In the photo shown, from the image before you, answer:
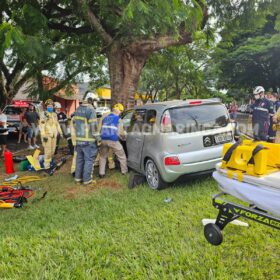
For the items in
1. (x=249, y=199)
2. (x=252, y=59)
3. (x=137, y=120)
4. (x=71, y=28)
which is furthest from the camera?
(x=252, y=59)

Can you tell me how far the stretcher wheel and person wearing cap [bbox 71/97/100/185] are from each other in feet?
11.8

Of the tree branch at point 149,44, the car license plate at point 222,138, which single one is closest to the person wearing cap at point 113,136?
the car license plate at point 222,138

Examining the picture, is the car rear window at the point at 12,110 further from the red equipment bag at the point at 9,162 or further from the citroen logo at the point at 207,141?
the citroen logo at the point at 207,141

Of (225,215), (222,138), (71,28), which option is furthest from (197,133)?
(71,28)

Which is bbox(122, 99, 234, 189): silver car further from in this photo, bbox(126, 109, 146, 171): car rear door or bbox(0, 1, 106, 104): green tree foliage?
bbox(0, 1, 106, 104): green tree foliage

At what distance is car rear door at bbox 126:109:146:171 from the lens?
19.1 feet

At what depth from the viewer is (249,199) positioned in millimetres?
2492

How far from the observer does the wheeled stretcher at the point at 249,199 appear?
91.4 inches

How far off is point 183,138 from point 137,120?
1579 mm

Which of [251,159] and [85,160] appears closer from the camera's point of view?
[251,159]

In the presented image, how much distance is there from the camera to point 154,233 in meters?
3.42

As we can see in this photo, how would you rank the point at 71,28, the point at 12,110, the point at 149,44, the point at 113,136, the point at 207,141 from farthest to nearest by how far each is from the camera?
the point at 12,110
the point at 71,28
the point at 149,44
the point at 113,136
the point at 207,141

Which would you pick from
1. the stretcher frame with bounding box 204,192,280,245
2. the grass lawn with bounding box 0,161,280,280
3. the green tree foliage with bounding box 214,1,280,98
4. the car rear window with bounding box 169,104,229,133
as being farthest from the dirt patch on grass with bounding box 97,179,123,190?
the green tree foliage with bounding box 214,1,280,98

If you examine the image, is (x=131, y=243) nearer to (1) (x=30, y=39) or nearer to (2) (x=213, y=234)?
(2) (x=213, y=234)
